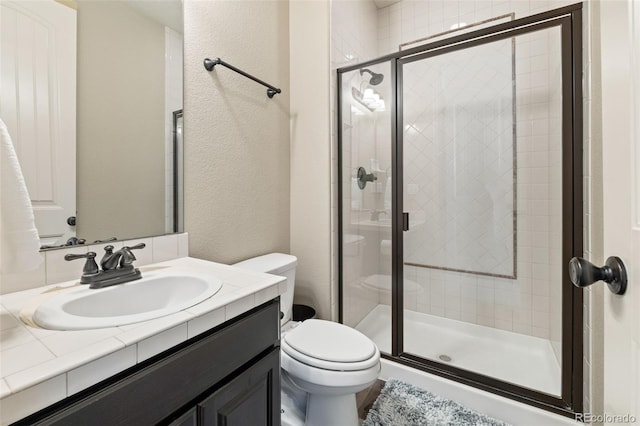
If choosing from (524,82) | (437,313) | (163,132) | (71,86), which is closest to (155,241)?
(163,132)

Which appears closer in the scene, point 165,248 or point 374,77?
point 165,248

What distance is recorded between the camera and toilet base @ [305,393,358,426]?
1174mm

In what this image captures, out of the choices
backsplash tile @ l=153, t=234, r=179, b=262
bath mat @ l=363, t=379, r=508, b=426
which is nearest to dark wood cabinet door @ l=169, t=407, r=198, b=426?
backsplash tile @ l=153, t=234, r=179, b=262

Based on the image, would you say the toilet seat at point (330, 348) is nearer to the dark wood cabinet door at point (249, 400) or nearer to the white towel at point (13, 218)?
the dark wood cabinet door at point (249, 400)

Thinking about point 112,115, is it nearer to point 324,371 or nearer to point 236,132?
point 236,132

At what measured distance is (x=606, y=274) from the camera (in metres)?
0.47

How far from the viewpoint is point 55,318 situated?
60 cm

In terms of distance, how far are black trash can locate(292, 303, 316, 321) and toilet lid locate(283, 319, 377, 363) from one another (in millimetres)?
397

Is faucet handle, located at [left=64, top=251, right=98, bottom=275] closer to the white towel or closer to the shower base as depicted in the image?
the white towel

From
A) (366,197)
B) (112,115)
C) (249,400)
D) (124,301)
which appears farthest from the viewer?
(366,197)

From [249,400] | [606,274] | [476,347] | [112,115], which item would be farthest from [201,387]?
[476,347]

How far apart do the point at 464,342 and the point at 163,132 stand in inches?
85.2

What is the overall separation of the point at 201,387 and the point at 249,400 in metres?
0.17

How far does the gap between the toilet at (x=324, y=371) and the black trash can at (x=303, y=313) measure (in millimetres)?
397
